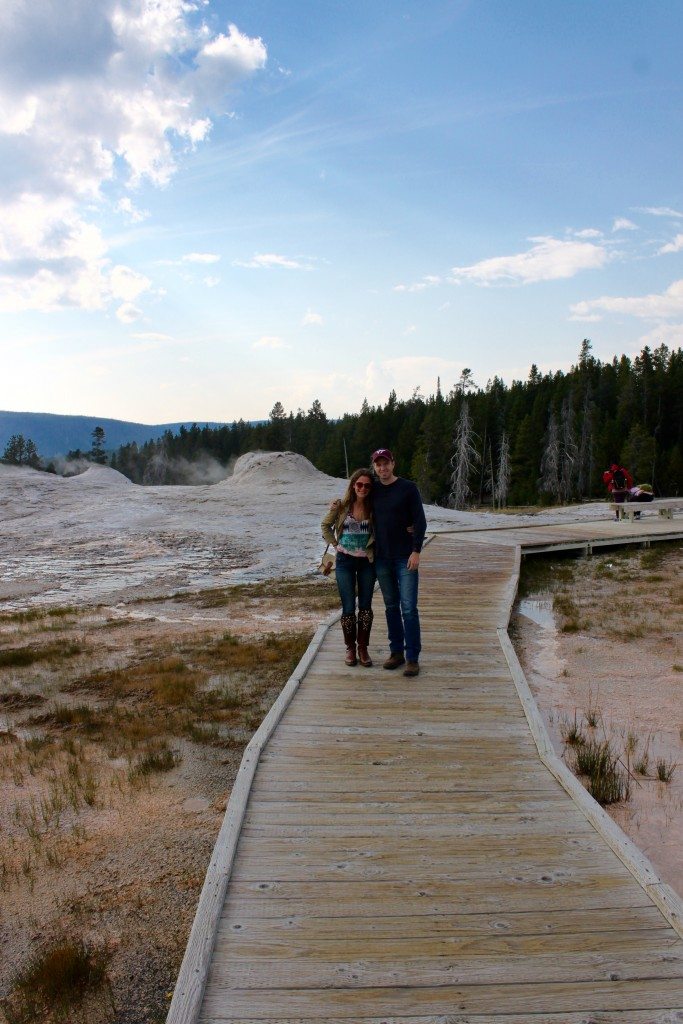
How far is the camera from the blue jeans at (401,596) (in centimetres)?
609

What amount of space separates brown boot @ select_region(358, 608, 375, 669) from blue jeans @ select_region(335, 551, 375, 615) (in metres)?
0.16

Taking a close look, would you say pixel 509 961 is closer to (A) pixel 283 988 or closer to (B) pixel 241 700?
(A) pixel 283 988

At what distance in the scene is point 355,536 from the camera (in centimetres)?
627

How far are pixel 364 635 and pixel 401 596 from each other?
0.74m

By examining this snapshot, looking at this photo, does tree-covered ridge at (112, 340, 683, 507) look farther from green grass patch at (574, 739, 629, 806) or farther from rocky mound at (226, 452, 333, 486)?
green grass patch at (574, 739, 629, 806)

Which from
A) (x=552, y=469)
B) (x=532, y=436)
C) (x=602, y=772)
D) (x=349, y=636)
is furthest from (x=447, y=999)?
(x=532, y=436)

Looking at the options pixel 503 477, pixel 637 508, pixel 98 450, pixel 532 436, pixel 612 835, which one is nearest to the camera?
pixel 612 835

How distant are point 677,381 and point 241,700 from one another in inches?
2750

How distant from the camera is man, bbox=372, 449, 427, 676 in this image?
19.8 feet

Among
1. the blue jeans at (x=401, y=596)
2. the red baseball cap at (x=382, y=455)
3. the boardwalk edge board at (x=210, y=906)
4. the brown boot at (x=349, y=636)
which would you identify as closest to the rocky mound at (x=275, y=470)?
the brown boot at (x=349, y=636)

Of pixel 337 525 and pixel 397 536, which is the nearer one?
pixel 397 536

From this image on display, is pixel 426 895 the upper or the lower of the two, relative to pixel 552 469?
lower

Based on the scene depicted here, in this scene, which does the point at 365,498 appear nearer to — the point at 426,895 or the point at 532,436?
the point at 426,895

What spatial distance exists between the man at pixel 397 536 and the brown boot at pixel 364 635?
1.13 feet
